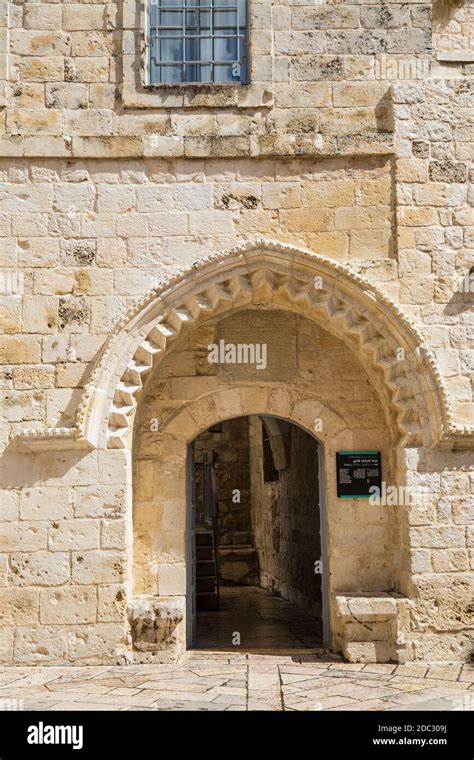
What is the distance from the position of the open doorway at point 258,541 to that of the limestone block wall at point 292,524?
0.04 ft

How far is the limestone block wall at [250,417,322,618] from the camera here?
30.4ft

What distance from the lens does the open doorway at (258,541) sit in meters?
7.91

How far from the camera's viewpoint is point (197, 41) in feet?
24.5

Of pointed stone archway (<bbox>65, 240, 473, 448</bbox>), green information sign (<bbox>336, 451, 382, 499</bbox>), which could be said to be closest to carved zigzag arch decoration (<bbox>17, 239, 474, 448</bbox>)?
pointed stone archway (<bbox>65, 240, 473, 448</bbox>)

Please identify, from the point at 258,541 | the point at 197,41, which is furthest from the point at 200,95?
the point at 258,541

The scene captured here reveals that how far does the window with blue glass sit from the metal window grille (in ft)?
19.4

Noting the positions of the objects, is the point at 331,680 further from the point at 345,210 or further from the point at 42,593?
the point at 345,210

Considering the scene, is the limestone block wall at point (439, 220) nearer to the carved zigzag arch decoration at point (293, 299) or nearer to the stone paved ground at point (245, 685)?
the carved zigzag arch decoration at point (293, 299)

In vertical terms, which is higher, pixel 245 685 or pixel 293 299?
pixel 293 299

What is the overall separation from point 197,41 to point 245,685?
5462 millimetres

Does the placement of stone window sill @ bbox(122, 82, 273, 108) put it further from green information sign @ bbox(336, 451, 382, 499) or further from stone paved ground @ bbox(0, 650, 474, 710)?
stone paved ground @ bbox(0, 650, 474, 710)

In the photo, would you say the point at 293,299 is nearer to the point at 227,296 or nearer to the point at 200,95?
the point at 227,296

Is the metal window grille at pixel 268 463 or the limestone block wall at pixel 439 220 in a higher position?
the limestone block wall at pixel 439 220

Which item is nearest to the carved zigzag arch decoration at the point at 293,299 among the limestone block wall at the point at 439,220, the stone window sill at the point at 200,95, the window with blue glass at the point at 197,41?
the limestone block wall at the point at 439,220
